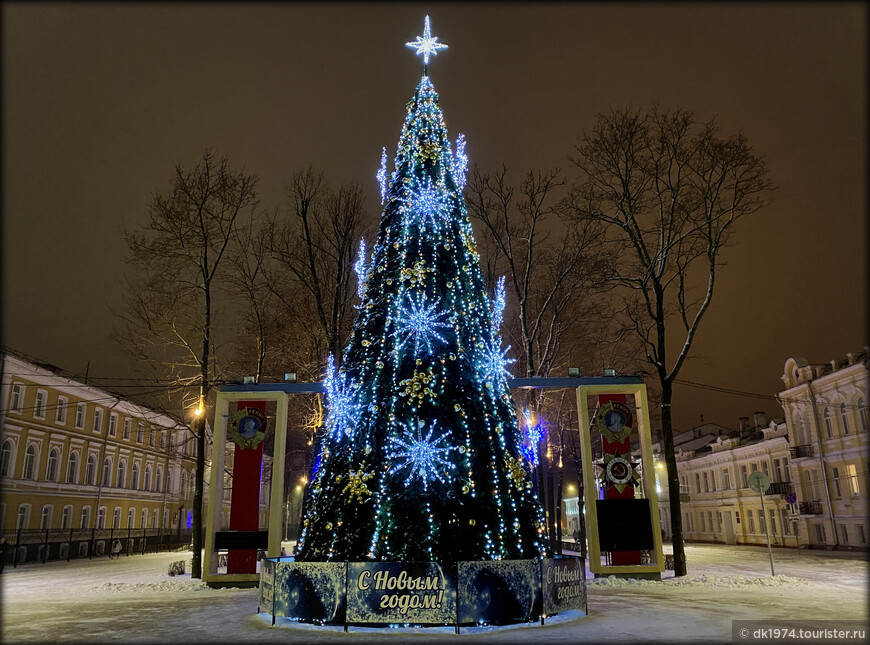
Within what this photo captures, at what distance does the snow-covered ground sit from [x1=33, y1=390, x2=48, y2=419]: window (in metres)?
18.0

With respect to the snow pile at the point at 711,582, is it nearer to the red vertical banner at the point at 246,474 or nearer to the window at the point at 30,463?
the red vertical banner at the point at 246,474

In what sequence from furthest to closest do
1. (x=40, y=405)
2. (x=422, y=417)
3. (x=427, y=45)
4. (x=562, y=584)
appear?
(x=40, y=405) < (x=427, y=45) < (x=422, y=417) < (x=562, y=584)

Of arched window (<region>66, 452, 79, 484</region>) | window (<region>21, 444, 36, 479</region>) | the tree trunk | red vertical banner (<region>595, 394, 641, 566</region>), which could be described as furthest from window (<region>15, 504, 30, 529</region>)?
the tree trunk

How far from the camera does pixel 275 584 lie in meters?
9.70

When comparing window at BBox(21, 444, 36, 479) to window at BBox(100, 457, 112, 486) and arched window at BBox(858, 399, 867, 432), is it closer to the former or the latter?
window at BBox(100, 457, 112, 486)

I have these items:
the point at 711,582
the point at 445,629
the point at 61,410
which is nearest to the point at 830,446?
the point at 711,582

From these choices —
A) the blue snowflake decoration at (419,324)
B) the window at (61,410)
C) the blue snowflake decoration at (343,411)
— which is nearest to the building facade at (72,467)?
the window at (61,410)

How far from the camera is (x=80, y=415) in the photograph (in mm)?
37188

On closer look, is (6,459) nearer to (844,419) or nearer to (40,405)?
(40,405)

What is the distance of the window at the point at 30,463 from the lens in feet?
104

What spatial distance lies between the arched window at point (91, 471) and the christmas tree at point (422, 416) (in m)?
32.9

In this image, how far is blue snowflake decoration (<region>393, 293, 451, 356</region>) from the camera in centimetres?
1105

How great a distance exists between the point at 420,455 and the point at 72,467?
34616 mm

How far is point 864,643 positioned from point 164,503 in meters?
50.7
